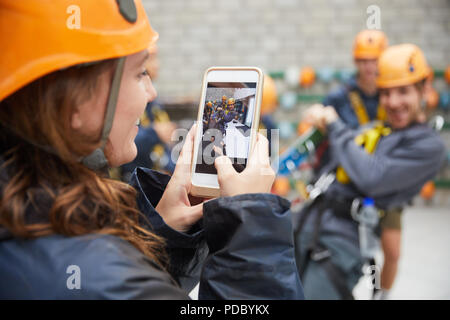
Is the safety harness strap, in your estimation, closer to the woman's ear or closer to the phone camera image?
the phone camera image

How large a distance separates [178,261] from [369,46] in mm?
3697

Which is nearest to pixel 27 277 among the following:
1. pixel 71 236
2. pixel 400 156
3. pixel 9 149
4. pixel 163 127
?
pixel 71 236

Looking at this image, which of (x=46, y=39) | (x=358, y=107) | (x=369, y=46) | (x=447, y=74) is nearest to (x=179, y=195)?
(x=46, y=39)

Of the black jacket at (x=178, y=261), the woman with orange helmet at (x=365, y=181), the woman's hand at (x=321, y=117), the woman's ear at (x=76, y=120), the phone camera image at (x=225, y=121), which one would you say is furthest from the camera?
the woman's hand at (x=321, y=117)

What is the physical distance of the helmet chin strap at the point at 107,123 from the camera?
0.81 m

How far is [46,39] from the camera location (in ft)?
2.47

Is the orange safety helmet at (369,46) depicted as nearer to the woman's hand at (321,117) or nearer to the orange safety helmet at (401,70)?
the orange safety helmet at (401,70)

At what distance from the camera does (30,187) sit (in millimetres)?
731

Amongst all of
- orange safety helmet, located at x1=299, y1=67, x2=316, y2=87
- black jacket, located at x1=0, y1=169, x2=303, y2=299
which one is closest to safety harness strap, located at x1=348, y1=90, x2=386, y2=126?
orange safety helmet, located at x1=299, y1=67, x2=316, y2=87

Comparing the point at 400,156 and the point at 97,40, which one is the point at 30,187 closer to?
the point at 97,40

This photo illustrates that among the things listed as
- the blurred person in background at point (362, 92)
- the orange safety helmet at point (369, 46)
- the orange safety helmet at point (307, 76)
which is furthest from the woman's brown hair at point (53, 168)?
the orange safety helmet at point (307, 76)

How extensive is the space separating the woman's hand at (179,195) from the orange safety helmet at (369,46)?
11.2 feet

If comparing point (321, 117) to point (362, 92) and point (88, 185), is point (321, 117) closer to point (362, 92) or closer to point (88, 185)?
point (362, 92)

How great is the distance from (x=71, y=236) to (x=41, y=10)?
397 millimetres
